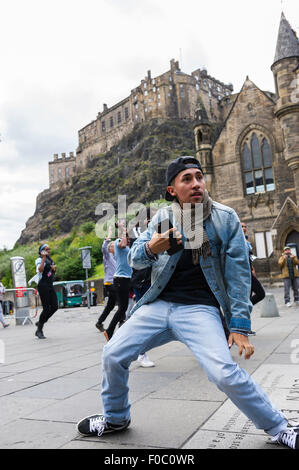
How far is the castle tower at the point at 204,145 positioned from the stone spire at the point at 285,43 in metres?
5.78

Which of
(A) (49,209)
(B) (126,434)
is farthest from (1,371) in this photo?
(A) (49,209)

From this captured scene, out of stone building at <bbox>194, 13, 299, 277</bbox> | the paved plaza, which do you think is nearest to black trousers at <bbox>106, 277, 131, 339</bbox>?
the paved plaza

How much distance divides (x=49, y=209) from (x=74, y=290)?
6912 cm

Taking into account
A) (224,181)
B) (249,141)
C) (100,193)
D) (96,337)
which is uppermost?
(100,193)

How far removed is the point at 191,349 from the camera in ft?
8.40

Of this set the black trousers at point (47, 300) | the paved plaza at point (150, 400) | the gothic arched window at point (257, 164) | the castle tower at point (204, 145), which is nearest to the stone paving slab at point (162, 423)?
the paved plaza at point (150, 400)

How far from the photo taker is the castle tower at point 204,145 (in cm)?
2891

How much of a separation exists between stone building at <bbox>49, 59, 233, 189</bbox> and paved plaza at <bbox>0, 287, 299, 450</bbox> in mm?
78954

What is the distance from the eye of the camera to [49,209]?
10212 centimetres

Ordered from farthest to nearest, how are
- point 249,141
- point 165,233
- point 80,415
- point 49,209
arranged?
point 49,209 → point 249,141 → point 80,415 → point 165,233

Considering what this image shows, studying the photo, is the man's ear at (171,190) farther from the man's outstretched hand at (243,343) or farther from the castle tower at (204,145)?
the castle tower at (204,145)

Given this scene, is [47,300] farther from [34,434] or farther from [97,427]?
[97,427]

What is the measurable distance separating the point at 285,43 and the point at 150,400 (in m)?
26.6

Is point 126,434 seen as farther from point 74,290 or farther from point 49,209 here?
point 49,209
